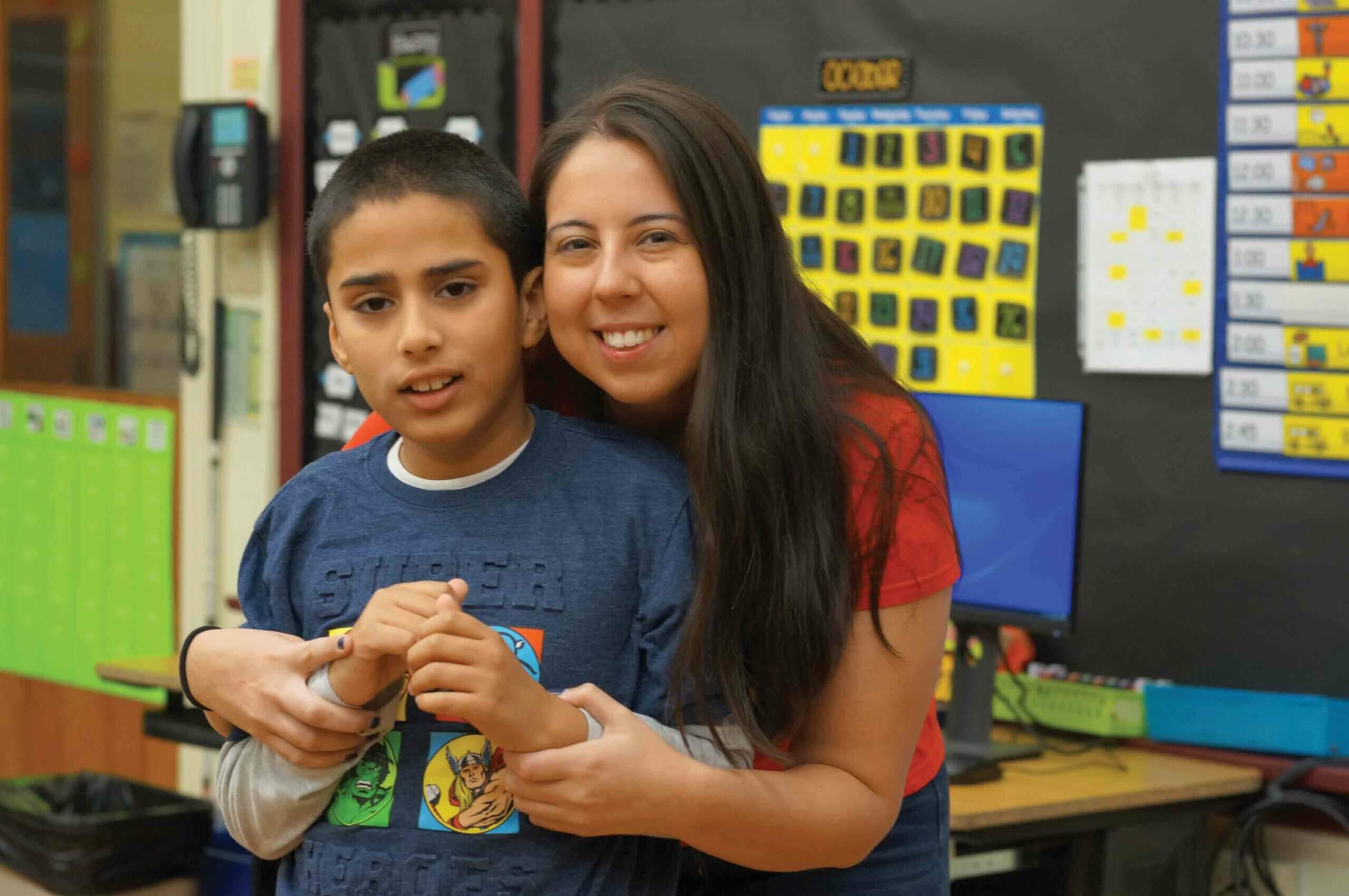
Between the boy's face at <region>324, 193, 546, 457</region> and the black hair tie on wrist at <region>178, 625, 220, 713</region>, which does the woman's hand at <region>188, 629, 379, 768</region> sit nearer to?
Answer: the black hair tie on wrist at <region>178, 625, 220, 713</region>

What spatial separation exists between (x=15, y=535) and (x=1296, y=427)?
373cm

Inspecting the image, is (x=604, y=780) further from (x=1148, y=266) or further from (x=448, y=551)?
(x=1148, y=266)

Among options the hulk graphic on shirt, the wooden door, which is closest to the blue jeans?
the hulk graphic on shirt

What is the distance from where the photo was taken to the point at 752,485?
4.35 ft

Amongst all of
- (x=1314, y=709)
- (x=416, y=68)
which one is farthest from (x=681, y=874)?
(x=416, y=68)

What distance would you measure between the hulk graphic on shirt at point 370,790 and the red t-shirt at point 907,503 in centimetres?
33

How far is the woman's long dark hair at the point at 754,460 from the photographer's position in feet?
4.27

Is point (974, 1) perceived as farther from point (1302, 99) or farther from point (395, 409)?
point (395, 409)

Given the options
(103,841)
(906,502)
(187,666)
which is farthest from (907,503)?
(103,841)

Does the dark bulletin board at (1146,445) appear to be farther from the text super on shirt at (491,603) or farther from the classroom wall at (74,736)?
the classroom wall at (74,736)

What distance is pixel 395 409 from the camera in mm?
1322

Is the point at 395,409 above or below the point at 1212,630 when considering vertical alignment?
above

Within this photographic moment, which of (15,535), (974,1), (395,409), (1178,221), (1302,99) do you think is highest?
(974,1)

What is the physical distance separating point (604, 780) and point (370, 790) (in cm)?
23
